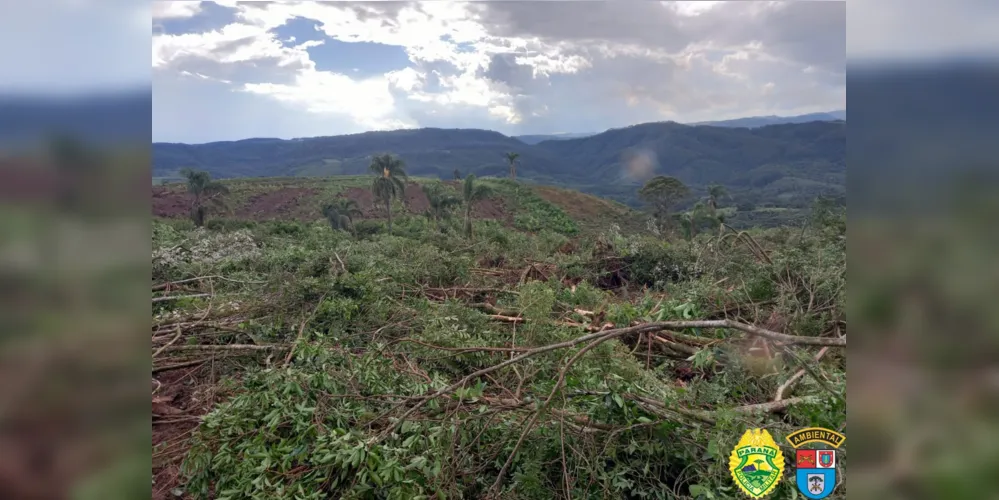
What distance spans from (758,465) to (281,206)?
135 ft

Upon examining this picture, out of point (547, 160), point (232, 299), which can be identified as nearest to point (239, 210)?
point (232, 299)

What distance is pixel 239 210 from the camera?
1447 inches

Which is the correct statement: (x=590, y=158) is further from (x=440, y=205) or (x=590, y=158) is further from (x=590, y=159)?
(x=440, y=205)

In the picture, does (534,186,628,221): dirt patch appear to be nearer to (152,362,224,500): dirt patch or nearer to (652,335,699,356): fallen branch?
(652,335,699,356): fallen branch

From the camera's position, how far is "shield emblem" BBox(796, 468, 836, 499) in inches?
73.8

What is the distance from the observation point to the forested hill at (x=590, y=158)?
27.1 metres

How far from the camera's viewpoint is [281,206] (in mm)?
38969

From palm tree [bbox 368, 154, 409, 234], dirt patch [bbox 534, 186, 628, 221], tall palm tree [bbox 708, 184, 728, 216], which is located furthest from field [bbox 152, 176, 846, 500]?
dirt patch [bbox 534, 186, 628, 221]

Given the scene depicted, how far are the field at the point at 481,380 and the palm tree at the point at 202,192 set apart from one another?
22222mm

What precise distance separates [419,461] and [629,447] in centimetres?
117

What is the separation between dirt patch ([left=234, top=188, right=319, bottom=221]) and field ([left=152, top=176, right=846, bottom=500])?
30543mm
